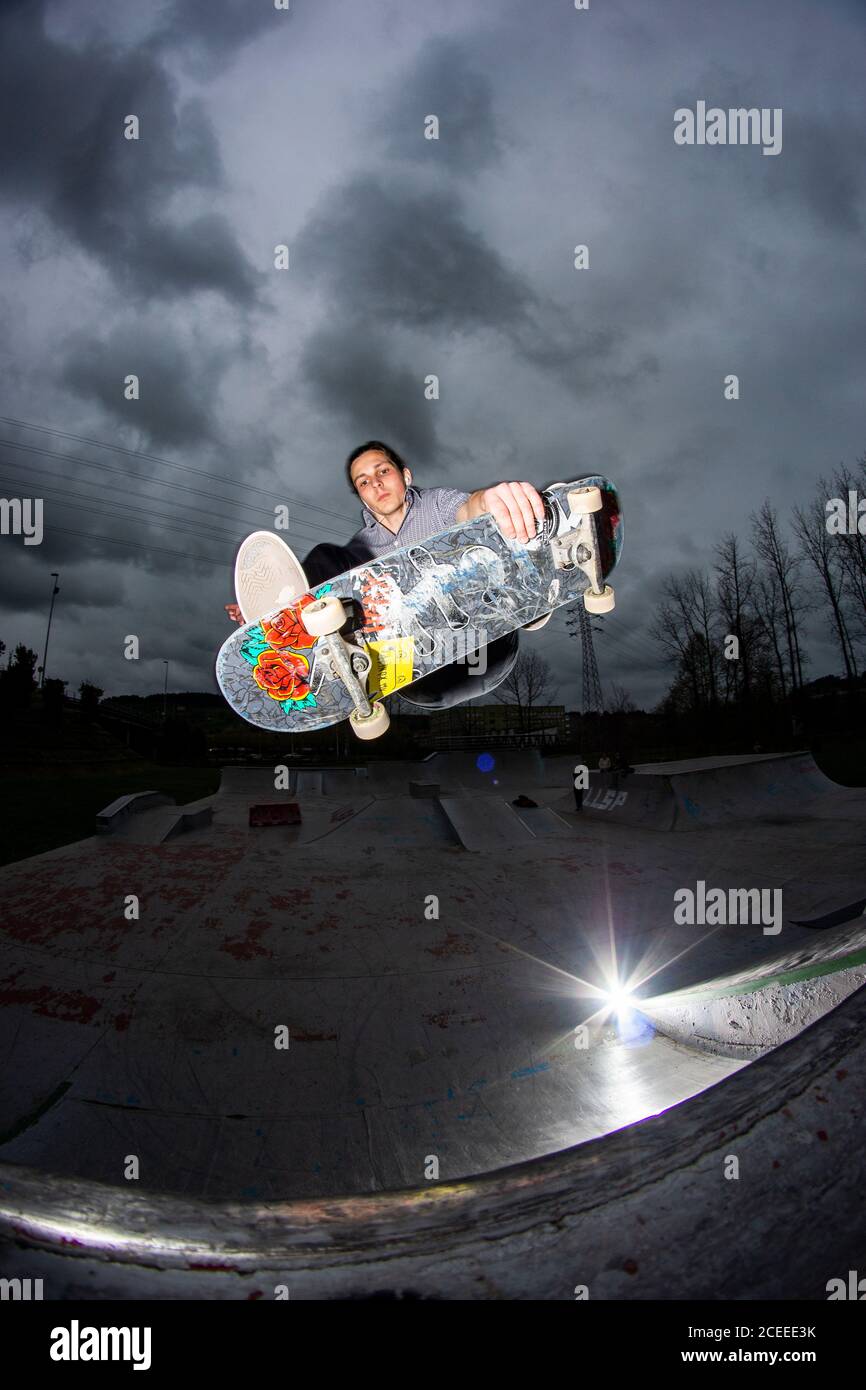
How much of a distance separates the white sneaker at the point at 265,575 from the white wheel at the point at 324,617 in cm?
64

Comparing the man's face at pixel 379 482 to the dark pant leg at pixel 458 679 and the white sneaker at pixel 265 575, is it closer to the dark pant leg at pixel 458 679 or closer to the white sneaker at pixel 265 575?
the dark pant leg at pixel 458 679

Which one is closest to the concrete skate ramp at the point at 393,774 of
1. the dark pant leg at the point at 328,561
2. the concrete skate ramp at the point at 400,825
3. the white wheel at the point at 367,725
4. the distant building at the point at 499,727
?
the distant building at the point at 499,727

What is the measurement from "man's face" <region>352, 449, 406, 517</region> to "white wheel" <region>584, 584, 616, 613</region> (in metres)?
1.35

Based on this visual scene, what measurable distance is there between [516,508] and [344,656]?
1186 millimetres

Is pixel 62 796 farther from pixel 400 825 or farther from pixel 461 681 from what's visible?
pixel 461 681

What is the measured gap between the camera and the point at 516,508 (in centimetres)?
249

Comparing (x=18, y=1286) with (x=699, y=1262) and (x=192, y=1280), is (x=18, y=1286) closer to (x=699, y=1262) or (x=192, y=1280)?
(x=192, y=1280)

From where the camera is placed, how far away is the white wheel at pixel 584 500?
224 cm

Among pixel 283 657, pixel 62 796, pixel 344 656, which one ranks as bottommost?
pixel 344 656

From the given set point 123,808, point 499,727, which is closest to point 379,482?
point 123,808

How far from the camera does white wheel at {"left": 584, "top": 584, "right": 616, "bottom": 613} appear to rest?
2.57 meters

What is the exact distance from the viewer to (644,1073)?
109 inches

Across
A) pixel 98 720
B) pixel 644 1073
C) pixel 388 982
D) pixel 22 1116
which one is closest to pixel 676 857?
pixel 644 1073
